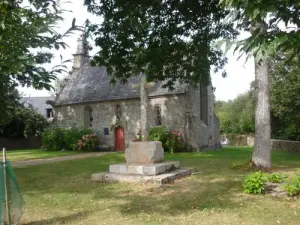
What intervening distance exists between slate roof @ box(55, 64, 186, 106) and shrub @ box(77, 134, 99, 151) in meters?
3.55

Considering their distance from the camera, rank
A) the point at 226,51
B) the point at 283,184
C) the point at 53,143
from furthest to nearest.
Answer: the point at 53,143
the point at 283,184
the point at 226,51

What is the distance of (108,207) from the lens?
799cm

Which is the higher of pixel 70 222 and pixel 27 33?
pixel 27 33

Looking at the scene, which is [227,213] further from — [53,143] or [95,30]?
[53,143]

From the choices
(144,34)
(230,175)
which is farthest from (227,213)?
(144,34)

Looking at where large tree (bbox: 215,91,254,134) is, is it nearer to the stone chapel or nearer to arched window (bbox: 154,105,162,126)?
the stone chapel

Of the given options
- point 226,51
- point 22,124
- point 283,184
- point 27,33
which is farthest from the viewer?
point 22,124

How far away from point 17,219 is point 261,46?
5.40 meters

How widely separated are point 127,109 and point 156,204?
2108 cm

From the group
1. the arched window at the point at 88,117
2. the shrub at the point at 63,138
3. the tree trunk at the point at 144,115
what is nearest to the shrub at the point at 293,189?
the tree trunk at the point at 144,115

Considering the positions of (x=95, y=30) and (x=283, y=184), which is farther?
(x=95, y=30)

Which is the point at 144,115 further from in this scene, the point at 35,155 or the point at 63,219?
the point at 35,155

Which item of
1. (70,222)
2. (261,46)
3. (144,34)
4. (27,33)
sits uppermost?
(144,34)

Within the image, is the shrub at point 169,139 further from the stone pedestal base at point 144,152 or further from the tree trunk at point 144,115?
the stone pedestal base at point 144,152
